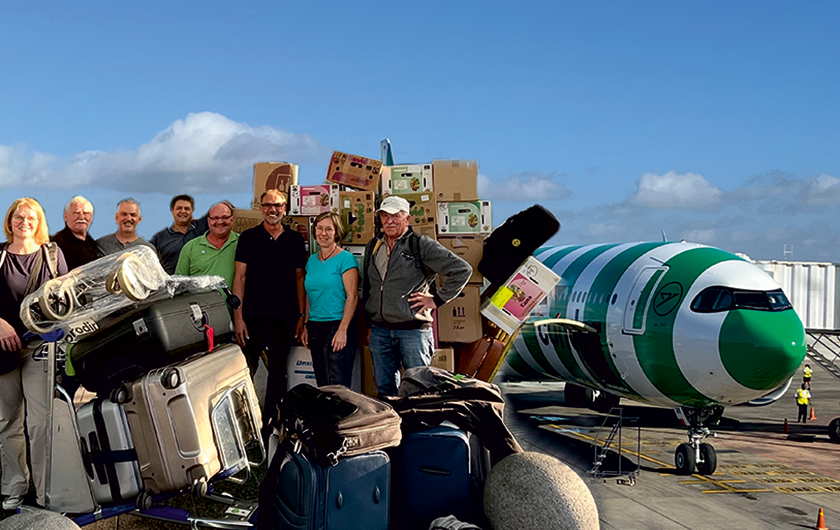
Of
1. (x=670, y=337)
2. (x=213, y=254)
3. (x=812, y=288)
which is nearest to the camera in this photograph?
(x=213, y=254)

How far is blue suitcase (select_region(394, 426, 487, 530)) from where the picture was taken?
4.55 meters

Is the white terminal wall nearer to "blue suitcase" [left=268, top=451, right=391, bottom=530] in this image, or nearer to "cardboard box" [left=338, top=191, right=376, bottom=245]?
"cardboard box" [left=338, top=191, right=376, bottom=245]

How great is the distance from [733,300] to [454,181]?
19.4ft

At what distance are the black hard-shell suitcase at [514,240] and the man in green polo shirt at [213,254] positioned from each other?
95.2 inches

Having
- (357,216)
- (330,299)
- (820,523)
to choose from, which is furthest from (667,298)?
(330,299)

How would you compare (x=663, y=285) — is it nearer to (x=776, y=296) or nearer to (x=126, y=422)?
(x=776, y=296)

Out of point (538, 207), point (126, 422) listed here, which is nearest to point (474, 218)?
point (538, 207)

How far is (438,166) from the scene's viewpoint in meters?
7.52

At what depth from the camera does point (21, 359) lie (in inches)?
206

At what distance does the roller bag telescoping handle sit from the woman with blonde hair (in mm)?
1920

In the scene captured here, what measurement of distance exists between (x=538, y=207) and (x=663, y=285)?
5625 millimetres

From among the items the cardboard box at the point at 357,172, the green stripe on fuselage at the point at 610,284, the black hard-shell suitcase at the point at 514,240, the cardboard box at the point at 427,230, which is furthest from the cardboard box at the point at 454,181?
the green stripe on fuselage at the point at 610,284

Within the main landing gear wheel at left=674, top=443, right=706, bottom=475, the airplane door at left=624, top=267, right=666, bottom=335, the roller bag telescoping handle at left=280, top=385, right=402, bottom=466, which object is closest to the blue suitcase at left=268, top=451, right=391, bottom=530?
the roller bag telescoping handle at left=280, top=385, right=402, bottom=466

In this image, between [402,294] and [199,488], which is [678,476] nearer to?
[402,294]
